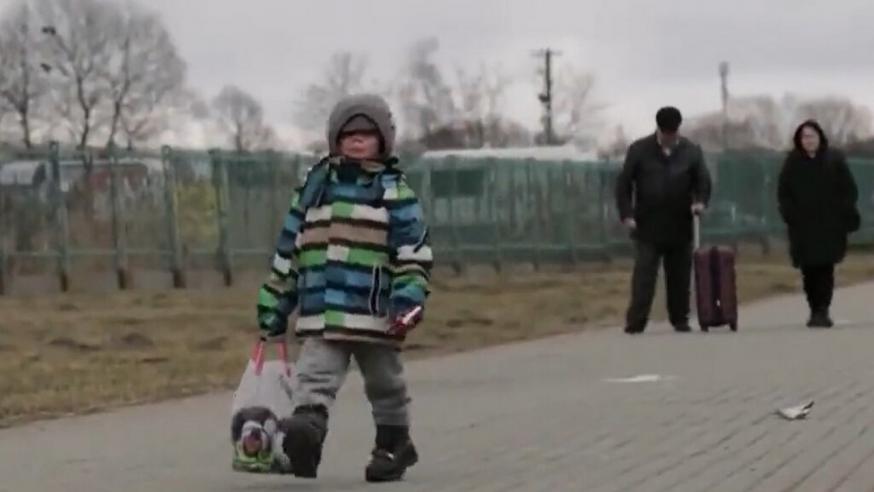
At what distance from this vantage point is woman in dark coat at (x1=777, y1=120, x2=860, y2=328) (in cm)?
1864

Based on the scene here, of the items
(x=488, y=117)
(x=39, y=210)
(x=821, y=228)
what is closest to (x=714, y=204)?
(x=39, y=210)

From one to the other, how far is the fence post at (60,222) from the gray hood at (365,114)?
21.1 m

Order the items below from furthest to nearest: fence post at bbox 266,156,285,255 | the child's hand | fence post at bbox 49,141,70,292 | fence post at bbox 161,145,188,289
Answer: fence post at bbox 266,156,285,255 → fence post at bbox 161,145,188,289 → fence post at bbox 49,141,70,292 → the child's hand

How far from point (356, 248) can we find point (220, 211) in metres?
24.5

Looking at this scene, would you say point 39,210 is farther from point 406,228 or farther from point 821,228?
point 406,228

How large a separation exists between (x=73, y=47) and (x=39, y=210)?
54872mm

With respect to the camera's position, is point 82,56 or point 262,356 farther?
point 82,56

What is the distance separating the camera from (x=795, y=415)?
1103 centimetres

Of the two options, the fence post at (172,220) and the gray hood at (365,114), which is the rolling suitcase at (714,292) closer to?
the gray hood at (365,114)

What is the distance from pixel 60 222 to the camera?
29.8m

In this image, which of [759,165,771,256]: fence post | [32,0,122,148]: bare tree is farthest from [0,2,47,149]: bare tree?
[759,165,771,256]: fence post

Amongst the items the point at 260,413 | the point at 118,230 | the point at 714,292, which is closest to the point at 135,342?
the point at 714,292

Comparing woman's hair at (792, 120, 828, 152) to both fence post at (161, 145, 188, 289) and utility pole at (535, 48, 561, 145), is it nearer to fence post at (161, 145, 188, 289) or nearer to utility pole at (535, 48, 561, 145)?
fence post at (161, 145, 188, 289)

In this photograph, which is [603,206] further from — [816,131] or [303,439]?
[303,439]
